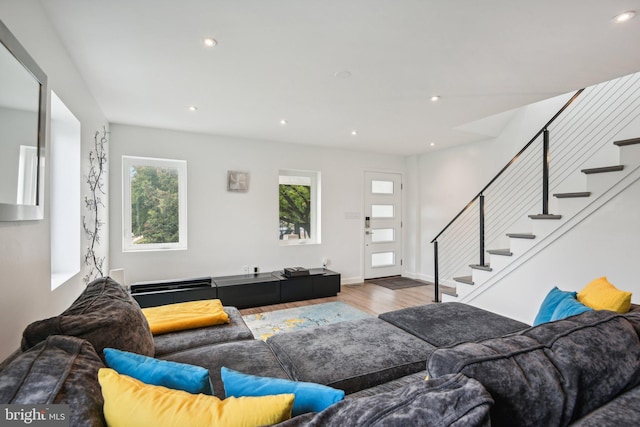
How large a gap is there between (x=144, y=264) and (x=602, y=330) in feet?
14.4

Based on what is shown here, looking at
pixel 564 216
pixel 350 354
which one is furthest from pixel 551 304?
pixel 564 216

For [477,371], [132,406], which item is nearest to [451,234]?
[477,371]

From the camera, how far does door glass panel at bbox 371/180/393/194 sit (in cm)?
566

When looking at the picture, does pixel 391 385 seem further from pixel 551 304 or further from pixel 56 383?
pixel 56 383

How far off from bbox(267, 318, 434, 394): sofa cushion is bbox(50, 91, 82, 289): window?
1701mm

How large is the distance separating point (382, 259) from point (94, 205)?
4.65 metres

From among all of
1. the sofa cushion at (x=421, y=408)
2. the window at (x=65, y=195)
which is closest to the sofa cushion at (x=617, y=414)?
the sofa cushion at (x=421, y=408)

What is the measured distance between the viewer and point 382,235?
228 inches

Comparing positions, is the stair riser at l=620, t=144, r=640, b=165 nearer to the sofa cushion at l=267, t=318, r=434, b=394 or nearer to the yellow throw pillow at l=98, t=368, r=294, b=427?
the sofa cushion at l=267, t=318, r=434, b=394

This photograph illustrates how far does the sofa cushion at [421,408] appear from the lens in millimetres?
614

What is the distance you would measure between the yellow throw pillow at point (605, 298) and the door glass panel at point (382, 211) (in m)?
3.95

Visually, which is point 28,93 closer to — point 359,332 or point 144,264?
point 359,332

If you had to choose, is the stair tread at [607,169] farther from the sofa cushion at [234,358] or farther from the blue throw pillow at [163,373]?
the blue throw pillow at [163,373]

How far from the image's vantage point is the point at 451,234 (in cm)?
509
